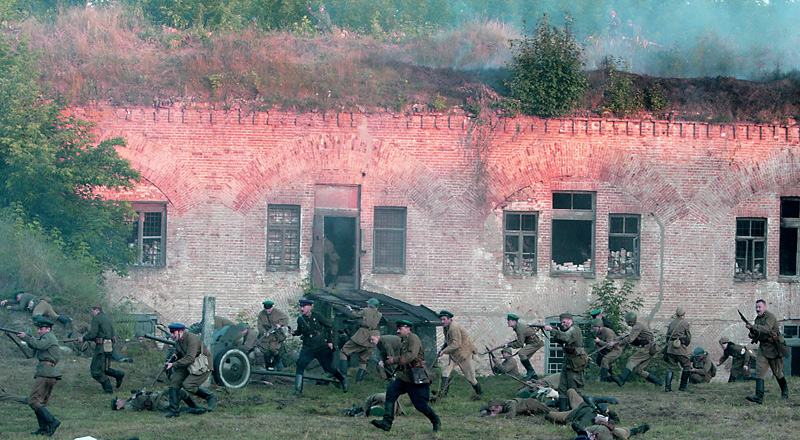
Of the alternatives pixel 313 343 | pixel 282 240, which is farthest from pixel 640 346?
pixel 282 240

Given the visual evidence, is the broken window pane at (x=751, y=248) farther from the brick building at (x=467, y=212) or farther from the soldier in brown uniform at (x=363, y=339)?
the soldier in brown uniform at (x=363, y=339)

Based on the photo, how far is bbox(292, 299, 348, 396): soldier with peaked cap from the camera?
1452 cm

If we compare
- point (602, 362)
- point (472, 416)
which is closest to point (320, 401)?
point (472, 416)

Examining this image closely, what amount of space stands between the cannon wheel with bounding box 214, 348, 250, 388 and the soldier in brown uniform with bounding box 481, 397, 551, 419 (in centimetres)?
434

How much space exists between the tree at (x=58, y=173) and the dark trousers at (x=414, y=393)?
33.2 ft

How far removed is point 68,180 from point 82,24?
6.29 meters

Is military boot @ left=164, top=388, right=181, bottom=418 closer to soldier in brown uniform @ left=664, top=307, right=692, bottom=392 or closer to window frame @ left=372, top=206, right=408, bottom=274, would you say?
window frame @ left=372, top=206, right=408, bottom=274

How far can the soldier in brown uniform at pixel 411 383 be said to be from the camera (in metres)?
11.2

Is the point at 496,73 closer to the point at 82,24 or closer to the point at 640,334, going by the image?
the point at 640,334

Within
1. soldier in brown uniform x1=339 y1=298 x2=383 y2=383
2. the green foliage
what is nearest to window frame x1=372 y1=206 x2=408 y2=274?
the green foliage

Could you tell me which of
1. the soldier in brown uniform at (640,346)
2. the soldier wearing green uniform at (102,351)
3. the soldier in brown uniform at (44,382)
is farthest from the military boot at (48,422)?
the soldier in brown uniform at (640,346)

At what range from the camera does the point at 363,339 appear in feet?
50.0

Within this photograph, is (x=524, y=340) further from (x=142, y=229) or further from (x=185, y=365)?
(x=142, y=229)

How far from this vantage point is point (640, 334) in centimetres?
1627
